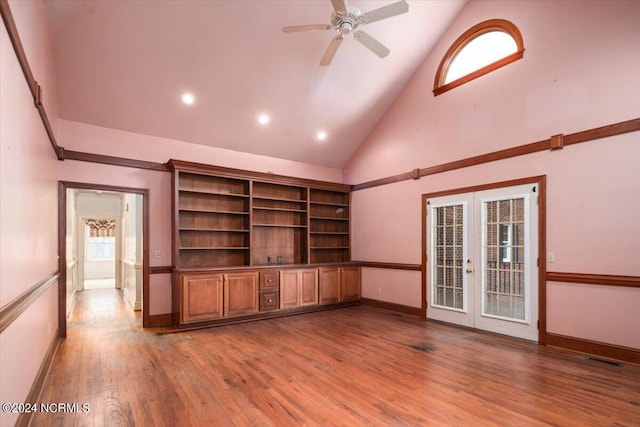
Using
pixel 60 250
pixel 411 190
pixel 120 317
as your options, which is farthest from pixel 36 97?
pixel 411 190

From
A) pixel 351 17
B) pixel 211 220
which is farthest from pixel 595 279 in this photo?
pixel 211 220

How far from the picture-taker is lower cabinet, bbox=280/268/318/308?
19.6 feet

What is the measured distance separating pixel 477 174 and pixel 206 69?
434 centimetres

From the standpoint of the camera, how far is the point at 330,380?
3.19m

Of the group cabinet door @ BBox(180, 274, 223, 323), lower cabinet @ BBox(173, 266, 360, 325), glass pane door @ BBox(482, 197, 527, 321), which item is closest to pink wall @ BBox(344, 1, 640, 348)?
glass pane door @ BBox(482, 197, 527, 321)

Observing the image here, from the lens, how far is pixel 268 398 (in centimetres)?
283

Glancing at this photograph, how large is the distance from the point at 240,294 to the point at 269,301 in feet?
1.81

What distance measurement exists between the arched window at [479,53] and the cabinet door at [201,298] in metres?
Answer: 4.95

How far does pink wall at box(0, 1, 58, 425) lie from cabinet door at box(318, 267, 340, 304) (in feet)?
13.5

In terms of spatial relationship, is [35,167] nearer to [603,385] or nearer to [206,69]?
[206,69]

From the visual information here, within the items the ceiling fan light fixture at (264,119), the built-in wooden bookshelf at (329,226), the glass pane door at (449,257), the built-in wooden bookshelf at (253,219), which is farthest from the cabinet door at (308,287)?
the ceiling fan light fixture at (264,119)

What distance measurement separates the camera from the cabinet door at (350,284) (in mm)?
6781

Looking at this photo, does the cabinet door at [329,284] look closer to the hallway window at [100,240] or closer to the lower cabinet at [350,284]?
the lower cabinet at [350,284]

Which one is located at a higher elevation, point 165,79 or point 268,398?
point 165,79
